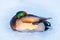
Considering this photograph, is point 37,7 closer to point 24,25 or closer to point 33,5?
point 33,5

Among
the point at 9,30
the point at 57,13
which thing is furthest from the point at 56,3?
the point at 9,30

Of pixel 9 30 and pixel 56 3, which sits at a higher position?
pixel 56 3

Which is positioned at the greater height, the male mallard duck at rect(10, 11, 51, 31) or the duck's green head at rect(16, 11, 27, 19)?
the duck's green head at rect(16, 11, 27, 19)

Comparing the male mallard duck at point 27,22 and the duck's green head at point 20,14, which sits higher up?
the duck's green head at point 20,14
